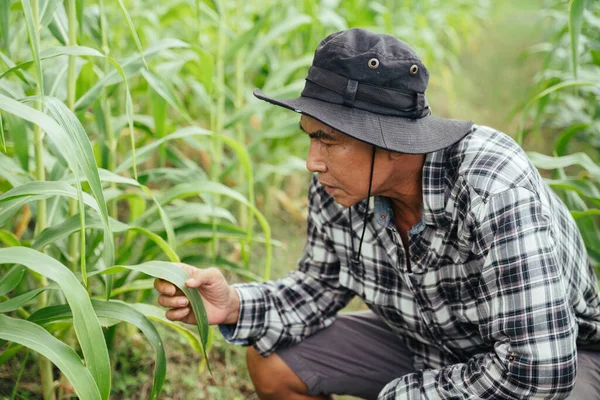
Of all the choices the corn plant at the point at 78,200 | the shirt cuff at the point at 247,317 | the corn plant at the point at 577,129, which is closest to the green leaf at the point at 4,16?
the corn plant at the point at 78,200

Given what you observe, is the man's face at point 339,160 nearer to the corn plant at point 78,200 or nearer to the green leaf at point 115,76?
the corn plant at point 78,200

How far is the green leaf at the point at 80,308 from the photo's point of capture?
3.50 ft

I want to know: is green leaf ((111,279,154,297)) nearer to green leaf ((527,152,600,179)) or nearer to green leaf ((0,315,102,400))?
green leaf ((0,315,102,400))

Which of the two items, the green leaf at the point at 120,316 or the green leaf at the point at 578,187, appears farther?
the green leaf at the point at 578,187

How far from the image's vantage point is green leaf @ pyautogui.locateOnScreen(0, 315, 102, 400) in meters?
1.08

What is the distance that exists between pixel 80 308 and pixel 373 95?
66cm

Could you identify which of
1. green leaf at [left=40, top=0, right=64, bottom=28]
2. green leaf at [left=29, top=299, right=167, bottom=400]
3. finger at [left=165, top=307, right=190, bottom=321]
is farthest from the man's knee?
green leaf at [left=40, top=0, right=64, bottom=28]

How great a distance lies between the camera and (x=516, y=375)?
1308 mm

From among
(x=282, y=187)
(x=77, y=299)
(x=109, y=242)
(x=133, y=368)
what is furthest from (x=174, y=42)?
(x=282, y=187)

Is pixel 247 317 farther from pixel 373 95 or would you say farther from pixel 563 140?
pixel 563 140

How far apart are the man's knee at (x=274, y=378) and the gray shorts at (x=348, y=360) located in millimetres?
17

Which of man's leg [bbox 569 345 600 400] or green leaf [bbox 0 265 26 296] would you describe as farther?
man's leg [bbox 569 345 600 400]

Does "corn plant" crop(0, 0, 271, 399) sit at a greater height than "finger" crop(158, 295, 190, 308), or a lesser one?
greater

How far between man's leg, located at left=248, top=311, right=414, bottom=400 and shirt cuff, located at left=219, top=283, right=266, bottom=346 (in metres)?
0.12
